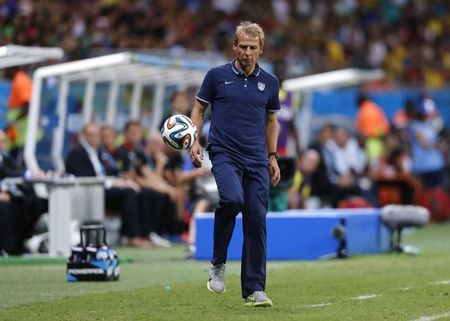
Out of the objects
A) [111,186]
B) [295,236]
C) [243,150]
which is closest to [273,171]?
[243,150]

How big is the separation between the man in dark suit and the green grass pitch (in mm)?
2617

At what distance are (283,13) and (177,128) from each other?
2202cm

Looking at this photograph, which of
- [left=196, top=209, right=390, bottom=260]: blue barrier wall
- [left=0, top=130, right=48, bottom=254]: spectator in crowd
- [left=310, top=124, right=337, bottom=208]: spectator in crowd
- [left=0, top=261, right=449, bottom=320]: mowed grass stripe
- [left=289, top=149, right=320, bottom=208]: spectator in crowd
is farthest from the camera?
[left=310, top=124, right=337, bottom=208]: spectator in crowd

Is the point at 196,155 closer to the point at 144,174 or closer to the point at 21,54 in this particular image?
the point at 21,54

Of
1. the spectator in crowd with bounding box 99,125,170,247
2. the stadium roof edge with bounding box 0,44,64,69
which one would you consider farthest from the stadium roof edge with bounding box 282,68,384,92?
the stadium roof edge with bounding box 0,44,64,69

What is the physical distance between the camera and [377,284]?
38.5ft

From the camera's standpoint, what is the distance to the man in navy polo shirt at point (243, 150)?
9758 mm

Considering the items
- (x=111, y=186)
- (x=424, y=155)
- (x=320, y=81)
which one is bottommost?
(x=111, y=186)

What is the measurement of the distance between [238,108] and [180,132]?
526mm

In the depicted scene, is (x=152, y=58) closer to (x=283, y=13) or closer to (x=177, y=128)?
(x=177, y=128)

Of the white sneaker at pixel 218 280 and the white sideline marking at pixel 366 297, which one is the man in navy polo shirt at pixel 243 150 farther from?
the white sideline marking at pixel 366 297

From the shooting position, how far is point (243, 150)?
988cm

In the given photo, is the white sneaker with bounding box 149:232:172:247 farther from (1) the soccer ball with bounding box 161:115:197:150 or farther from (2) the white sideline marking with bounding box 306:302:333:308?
(2) the white sideline marking with bounding box 306:302:333:308

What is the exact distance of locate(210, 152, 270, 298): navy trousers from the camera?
9.70 meters
